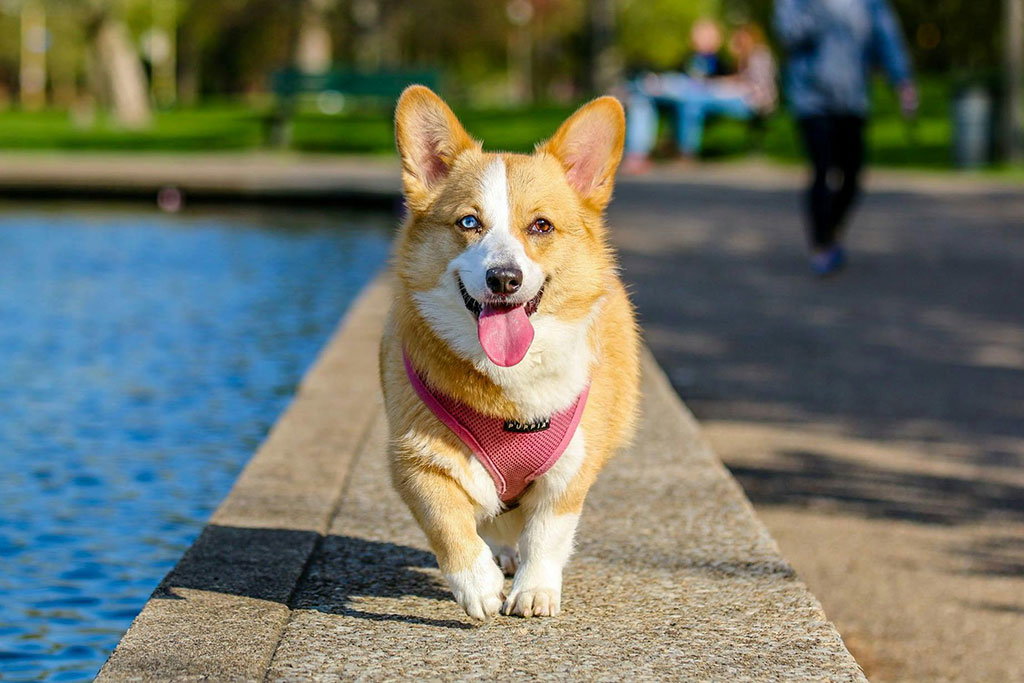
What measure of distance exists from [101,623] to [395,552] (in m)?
1.07

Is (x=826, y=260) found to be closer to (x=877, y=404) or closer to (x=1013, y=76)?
(x=877, y=404)

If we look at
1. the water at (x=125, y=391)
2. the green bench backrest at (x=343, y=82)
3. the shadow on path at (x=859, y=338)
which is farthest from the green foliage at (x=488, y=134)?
the water at (x=125, y=391)

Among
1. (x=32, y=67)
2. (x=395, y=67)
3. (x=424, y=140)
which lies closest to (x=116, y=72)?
(x=395, y=67)

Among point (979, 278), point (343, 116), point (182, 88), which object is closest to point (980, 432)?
point (979, 278)

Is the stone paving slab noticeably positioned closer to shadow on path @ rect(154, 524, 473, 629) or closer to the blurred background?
shadow on path @ rect(154, 524, 473, 629)

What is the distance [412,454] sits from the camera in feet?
12.3

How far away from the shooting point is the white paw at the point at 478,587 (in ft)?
12.1

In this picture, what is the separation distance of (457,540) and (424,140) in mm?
1064

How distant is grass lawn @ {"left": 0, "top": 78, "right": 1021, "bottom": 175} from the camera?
2380 centimetres

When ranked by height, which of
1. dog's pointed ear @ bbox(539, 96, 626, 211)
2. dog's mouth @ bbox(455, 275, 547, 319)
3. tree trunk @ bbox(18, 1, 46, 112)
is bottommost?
tree trunk @ bbox(18, 1, 46, 112)

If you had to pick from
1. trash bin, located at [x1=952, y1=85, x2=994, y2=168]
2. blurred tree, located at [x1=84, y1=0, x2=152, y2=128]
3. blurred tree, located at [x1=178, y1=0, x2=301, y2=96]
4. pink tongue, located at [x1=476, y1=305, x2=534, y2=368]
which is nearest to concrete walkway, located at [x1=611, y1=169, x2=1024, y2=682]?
pink tongue, located at [x1=476, y1=305, x2=534, y2=368]

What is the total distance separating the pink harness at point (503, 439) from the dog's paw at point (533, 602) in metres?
0.28

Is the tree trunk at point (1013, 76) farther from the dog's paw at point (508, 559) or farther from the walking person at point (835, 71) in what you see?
the dog's paw at point (508, 559)

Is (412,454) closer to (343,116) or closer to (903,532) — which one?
(903,532)
